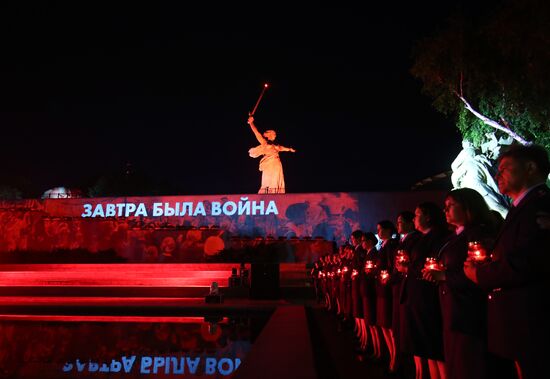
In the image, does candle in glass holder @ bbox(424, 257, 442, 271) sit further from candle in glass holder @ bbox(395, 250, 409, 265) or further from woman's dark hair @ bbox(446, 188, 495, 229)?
candle in glass holder @ bbox(395, 250, 409, 265)

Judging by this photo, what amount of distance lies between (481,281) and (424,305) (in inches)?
47.8

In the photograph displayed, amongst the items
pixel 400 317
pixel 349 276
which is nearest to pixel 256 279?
pixel 349 276

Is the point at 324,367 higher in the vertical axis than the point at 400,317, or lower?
lower

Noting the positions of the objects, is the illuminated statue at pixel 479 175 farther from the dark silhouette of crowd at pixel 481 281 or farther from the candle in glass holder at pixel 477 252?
the candle in glass holder at pixel 477 252

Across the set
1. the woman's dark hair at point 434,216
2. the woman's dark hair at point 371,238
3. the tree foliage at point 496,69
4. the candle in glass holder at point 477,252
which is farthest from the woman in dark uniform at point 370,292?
A: the tree foliage at point 496,69

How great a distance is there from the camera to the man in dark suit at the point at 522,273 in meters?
2.18

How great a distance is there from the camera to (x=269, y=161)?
2825 cm

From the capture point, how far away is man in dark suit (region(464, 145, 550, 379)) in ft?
7.14

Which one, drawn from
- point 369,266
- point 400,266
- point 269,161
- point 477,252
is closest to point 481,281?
point 477,252

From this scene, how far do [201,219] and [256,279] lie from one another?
42.2 feet

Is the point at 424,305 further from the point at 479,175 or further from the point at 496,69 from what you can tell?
the point at 479,175

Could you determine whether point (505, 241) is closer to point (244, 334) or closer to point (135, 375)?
point (135, 375)

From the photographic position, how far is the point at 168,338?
7.74m

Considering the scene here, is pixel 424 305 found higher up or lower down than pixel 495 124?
lower down
